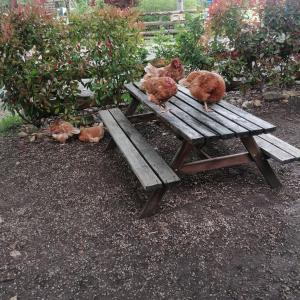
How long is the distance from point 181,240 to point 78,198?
1.10 meters

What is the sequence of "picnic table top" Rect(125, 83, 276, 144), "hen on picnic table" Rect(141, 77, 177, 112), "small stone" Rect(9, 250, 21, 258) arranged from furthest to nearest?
"hen on picnic table" Rect(141, 77, 177, 112)
"picnic table top" Rect(125, 83, 276, 144)
"small stone" Rect(9, 250, 21, 258)

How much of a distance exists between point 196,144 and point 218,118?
18.0 inches

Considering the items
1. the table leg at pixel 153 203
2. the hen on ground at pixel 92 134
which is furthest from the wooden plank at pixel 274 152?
the hen on ground at pixel 92 134

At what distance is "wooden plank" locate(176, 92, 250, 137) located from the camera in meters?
2.75

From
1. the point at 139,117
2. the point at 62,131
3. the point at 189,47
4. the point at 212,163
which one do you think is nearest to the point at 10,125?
the point at 62,131

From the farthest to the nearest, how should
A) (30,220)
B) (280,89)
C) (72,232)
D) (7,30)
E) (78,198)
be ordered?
(280,89)
(7,30)
(78,198)
(30,220)
(72,232)

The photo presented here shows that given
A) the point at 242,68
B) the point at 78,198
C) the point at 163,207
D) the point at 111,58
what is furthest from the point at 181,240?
the point at 242,68

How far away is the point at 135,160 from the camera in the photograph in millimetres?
3037

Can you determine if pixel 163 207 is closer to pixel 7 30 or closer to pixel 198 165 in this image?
pixel 198 165

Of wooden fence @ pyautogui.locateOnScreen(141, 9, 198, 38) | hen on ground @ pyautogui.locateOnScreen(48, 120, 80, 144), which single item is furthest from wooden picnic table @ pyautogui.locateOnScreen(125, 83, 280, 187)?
wooden fence @ pyautogui.locateOnScreen(141, 9, 198, 38)

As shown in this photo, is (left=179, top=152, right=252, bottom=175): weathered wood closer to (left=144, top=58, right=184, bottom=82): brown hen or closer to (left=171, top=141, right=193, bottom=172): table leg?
(left=171, top=141, right=193, bottom=172): table leg

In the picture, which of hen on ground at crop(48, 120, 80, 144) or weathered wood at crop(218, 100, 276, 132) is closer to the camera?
weathered wood at crop(218, 100, 276, 132)

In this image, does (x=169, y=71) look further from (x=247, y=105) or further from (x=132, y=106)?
(x=247, y=105)

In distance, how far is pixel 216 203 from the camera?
9.95ft
